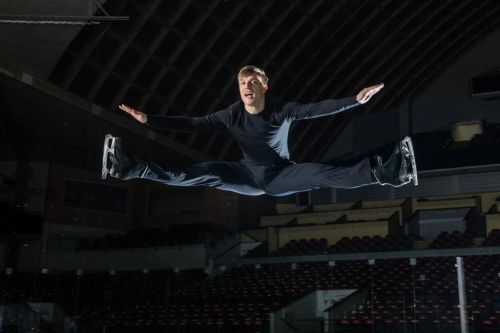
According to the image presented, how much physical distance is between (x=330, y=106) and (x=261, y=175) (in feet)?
3.82

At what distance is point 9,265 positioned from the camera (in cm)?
1891

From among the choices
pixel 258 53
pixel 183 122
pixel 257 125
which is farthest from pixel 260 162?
pixel 258 53

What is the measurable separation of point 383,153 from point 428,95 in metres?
24.0

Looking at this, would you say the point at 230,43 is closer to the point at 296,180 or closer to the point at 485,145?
the point at 485,145

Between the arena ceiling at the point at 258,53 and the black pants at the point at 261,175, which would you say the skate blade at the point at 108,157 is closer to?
the black pants at the point at 261,175

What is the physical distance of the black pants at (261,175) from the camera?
6043 millimetres

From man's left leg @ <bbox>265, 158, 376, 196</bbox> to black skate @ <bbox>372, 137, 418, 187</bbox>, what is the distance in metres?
0.10

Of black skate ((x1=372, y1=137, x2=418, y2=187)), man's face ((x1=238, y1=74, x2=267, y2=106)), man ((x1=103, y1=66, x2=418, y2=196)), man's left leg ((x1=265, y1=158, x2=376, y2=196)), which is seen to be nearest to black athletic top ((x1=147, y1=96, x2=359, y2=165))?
man ((x1=103, y1=66, x2=418, y2=196))

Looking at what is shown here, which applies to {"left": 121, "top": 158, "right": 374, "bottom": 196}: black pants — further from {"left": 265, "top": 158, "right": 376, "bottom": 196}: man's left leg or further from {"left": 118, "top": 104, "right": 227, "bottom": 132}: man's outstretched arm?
{"left": 118, "top": 104, "right": 227, "bottom": 132}: man's outstretched arm

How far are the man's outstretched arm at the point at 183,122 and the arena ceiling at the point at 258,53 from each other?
1343 centimetres

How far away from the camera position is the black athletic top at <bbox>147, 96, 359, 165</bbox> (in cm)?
621

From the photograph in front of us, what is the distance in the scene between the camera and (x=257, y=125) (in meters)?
6.23

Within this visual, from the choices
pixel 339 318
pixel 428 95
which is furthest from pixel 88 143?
pixel 428 95

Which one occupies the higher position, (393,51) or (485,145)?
(393,51)
